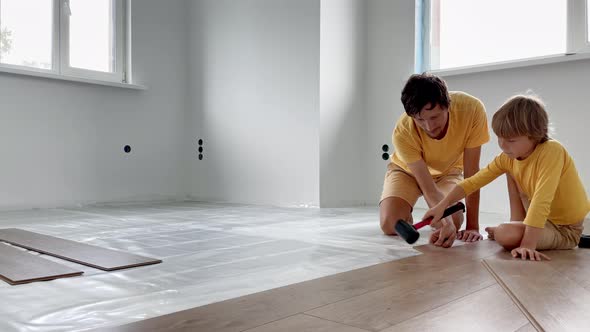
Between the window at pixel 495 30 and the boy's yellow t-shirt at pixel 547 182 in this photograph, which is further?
the window at pixel 495 30

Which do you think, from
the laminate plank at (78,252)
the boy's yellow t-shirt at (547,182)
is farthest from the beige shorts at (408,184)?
the laminate plank at (78,252)

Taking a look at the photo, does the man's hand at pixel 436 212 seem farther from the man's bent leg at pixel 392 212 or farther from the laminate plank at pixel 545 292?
the man's bent leg at pixel 392 212

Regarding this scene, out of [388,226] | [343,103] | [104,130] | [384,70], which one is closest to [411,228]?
[388,226]

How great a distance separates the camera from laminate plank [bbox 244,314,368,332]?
92 centimetres

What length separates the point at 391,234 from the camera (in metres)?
2.27

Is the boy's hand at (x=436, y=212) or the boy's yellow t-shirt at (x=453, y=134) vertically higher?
the boy's yellow t-shirt at (x=453, y=134)

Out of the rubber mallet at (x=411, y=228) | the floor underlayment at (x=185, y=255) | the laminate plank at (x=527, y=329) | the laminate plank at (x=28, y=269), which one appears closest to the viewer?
the laminate plank at (x=527, y=329)

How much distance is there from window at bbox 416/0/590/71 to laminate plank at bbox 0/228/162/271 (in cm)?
267

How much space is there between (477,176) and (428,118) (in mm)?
274

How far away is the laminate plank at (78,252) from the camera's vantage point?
5.23 feet

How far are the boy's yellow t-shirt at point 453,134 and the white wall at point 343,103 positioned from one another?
1.54m

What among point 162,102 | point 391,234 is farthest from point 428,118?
point 162,102

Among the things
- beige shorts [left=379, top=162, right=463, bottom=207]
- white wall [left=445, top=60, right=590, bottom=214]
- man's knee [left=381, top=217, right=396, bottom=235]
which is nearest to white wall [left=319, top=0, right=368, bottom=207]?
A: white wall [left=445, top=60, right=590, bottom=214]

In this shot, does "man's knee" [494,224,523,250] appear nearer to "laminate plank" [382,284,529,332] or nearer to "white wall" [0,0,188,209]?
"laminate plank" [382,284,529,332]
